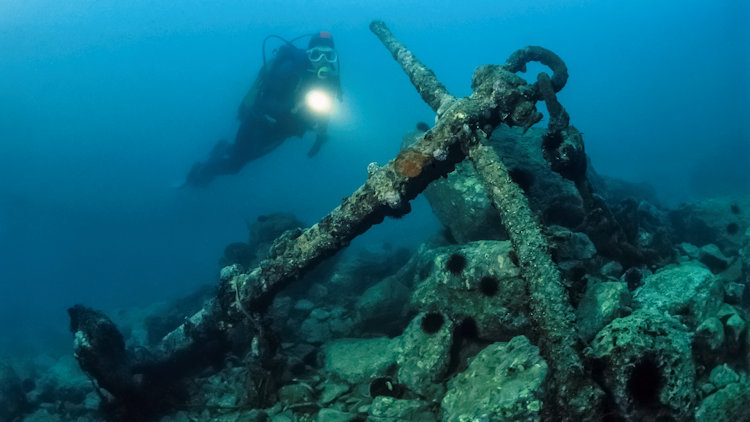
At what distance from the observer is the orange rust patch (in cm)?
532

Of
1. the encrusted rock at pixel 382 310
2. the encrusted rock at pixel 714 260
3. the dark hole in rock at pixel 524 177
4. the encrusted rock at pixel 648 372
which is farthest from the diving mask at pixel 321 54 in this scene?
the encrusted rock at pixel 648 372

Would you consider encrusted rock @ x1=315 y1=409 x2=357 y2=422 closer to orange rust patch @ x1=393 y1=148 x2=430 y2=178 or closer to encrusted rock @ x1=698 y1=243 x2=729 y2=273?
orange rust patch @ x1=393 y1=148 x2=430 y2=178

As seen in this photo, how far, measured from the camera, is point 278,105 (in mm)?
15867

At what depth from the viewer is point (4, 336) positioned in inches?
1131

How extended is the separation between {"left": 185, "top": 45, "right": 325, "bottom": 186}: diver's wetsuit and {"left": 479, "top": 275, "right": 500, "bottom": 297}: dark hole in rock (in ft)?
38.8

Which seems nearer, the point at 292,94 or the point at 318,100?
the point at 318,100

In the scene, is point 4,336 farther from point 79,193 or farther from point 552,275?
point 79,193

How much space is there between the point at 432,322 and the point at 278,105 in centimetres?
1307

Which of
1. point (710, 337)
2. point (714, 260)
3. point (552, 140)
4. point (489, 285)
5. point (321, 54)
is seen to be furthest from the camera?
point (321, 54)

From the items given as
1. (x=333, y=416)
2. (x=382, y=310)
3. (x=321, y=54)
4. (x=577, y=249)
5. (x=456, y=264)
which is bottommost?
(x=333, y=416)

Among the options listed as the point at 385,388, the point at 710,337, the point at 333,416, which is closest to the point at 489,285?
the point at 385,388

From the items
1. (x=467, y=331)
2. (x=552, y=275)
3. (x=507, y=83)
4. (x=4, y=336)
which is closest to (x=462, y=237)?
(x=467, y=331)

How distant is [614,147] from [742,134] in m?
28.1

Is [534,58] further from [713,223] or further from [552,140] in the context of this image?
[713,223]
